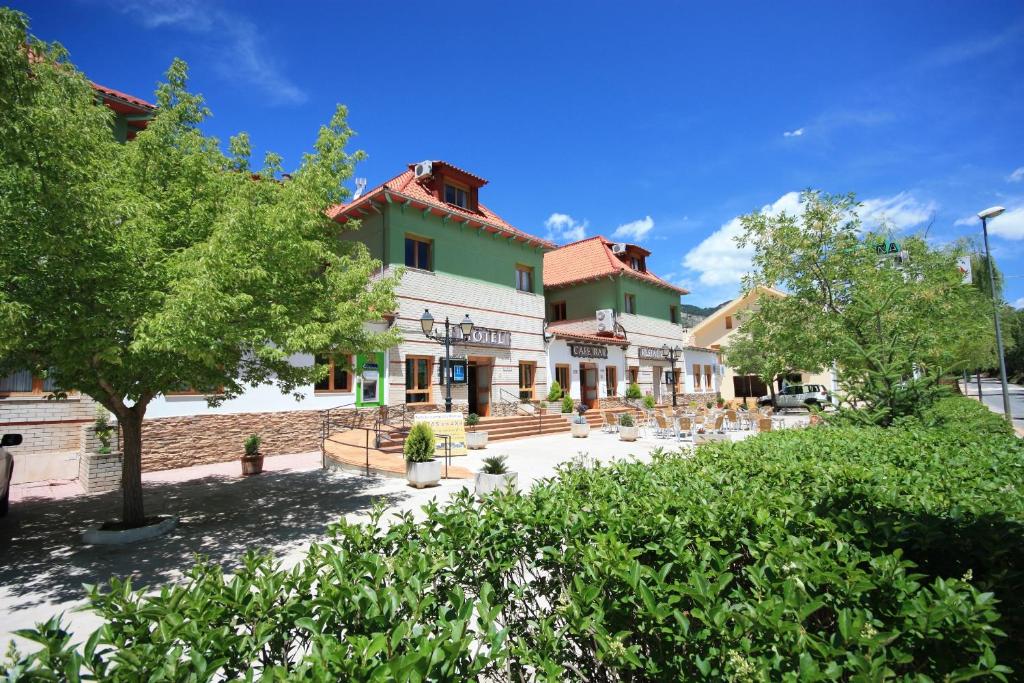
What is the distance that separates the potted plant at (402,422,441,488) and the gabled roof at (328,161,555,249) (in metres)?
8.46

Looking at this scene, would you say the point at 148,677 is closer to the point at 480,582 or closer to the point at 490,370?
the point at 480,582

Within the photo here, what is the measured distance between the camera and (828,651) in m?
1.67

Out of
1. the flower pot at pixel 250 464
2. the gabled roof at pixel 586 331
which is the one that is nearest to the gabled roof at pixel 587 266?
the gabled roof at pixel 586 331

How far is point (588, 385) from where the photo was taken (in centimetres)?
2456

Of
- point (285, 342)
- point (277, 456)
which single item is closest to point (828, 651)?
point (285, 342)

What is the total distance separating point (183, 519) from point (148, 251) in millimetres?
4747

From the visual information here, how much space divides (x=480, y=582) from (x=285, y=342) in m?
5.64

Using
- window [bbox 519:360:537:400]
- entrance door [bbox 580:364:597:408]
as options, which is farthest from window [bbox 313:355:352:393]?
entrance door [bbox 580:364:597:408]

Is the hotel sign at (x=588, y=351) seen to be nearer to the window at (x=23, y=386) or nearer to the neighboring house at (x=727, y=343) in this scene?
the neighboring house at (x=727, y=343)

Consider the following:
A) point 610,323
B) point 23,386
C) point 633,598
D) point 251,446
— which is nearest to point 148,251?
point 633,598

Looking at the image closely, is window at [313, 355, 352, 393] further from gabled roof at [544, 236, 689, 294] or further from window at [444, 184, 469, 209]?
gabled roof at [544, 236, 689, 294]

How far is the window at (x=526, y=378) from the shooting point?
20922 millimetres

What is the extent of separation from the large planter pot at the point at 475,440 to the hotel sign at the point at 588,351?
28.1 feet

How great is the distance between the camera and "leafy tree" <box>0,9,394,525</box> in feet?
16.3
